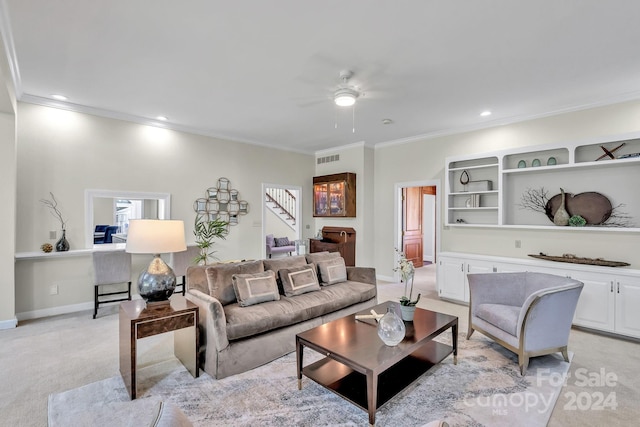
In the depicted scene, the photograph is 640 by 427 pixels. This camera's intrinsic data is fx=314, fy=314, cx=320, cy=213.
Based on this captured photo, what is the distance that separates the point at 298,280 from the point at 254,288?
0.62 m

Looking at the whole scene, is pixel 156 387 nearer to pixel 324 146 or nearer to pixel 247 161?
pixel 247 161

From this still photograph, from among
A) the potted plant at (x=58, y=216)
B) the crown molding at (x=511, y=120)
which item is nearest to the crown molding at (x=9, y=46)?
the potted plant at (x=58, y=216)

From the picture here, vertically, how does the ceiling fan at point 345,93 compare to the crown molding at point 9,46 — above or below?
below

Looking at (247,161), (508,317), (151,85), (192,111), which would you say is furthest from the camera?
(247,161)

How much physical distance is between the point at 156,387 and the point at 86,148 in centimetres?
368

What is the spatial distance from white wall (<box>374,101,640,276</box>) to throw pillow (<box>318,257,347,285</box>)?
235cm

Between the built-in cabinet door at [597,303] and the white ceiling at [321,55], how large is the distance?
226 centimetres

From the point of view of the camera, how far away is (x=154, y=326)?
8.03ft

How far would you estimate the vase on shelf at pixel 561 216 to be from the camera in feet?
13.8

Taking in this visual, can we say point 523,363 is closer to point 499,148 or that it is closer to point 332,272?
point 332,272

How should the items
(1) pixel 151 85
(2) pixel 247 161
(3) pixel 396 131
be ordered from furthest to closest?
(2) pixel 247 161, (3) pixel 396 131, (1) pixel 151 85

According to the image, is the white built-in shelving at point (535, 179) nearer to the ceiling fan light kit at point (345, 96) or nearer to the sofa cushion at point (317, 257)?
the sofa cushion at point (317, 257)

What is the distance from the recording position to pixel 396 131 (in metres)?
5.63

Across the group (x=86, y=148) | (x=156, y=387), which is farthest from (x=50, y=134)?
(x=156, y=387)
